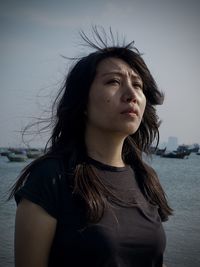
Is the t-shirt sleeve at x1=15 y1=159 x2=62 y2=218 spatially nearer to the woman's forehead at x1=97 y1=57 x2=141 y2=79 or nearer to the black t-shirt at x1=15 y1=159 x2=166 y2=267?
the black t-shirt at x1=15 y1=159 x2=166 y2=267

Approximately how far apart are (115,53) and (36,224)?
4.08 ft

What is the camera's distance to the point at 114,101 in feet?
6.75

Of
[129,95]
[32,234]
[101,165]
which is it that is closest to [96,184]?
[101,165]

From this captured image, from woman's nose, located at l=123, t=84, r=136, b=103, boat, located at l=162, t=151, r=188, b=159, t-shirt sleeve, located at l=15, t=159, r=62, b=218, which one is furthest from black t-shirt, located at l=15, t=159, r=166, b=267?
boat, located at l=162, t=151, r=188, b=159

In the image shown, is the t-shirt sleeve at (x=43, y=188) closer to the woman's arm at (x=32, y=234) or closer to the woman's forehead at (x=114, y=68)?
the woman's arm at (x=32, y=234)

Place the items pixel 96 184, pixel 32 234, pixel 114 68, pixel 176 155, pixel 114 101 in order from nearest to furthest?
pixel 32 234, pixel 96 184, pixel 114 101, pixel 114 68, pixel 176 155

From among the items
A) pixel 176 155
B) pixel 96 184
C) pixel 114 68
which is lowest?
pixel 176 155

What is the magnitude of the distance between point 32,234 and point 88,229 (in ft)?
0.95

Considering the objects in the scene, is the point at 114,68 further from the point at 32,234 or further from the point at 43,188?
the point at 32,234

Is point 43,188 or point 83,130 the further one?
point 83,130

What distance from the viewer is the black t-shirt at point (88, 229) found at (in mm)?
1693

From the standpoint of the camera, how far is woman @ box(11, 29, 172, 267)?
67.1 inches

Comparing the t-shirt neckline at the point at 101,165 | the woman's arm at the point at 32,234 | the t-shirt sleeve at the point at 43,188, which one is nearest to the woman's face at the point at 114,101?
the t-shirt neckline at the point at 101,165

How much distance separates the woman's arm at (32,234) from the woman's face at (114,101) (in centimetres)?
71
